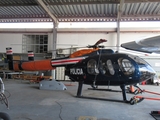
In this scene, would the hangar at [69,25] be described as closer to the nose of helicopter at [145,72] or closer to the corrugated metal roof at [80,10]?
the corrugated metal roof at [80,10]

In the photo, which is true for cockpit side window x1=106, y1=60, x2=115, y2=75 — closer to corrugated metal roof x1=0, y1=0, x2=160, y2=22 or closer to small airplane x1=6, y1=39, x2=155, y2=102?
small airplane x1=6, y1=39, x2=155, y2=102

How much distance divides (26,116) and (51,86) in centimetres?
394

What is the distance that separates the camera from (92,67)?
5.97 meters

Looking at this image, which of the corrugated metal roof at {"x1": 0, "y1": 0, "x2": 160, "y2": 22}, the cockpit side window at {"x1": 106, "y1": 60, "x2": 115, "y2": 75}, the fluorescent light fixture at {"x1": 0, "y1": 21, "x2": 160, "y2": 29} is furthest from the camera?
the fluorescent light fixture at {"x1": 0, "y1": 21, "x2": 160, "y2": 29}

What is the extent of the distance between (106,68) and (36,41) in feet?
35.4

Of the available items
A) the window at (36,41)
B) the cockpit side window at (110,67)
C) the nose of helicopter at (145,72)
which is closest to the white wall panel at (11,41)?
the window at (36,41)

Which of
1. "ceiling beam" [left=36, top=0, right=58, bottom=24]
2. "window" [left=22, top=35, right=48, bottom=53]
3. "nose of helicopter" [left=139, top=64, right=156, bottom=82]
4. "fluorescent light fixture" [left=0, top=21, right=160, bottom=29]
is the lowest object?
"nose of helicopter" [left=139, top=64, right=156, bottom=82]

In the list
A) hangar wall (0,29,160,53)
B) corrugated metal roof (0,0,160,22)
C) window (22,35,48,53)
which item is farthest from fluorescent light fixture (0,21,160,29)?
window (22,35,48,53)

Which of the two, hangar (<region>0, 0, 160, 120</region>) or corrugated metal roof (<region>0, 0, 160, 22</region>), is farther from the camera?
hangar (<region>0, 0, 160, 120</region>)

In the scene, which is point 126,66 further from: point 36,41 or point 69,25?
point 36,41

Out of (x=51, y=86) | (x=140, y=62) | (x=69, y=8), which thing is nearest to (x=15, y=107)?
(x=51, y=86)

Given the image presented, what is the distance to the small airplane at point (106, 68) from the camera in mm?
5430

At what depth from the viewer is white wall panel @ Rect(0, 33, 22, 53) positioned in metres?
13.5

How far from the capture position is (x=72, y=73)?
6457mm
